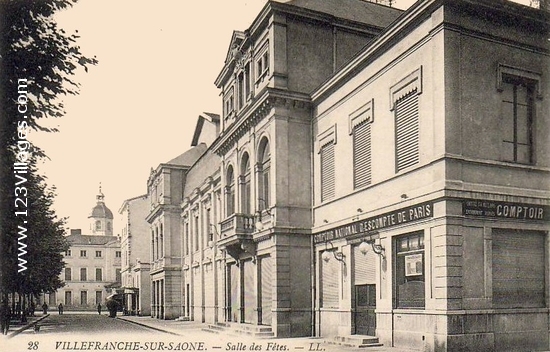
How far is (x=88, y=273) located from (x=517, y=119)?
86.2m

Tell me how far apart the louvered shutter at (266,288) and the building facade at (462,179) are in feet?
18.9

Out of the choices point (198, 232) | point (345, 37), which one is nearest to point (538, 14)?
point (345, 37)

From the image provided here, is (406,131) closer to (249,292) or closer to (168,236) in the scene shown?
(249,292)

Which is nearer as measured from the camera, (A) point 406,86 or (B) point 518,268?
(B) point 518,268

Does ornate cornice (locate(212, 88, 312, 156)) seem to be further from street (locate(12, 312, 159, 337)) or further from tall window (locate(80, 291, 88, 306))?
tall window (locate(80, 291, 88, 306))

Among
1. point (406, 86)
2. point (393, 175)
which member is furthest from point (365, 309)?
point (406, 86)

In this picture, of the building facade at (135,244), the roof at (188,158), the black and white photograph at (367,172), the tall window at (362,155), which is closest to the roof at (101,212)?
the building facade at (135,244)

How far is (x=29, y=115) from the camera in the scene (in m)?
14.6

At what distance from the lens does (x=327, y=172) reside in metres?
23.2

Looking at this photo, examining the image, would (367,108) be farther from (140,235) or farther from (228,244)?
(140,235)

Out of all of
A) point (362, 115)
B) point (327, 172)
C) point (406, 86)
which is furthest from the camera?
→ point (327, 172)

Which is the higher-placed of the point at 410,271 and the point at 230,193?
the point at 230,193

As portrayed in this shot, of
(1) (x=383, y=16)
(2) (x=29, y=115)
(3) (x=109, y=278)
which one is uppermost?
(1) (x=383, y=16)

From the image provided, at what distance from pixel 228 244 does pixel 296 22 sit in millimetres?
10132
